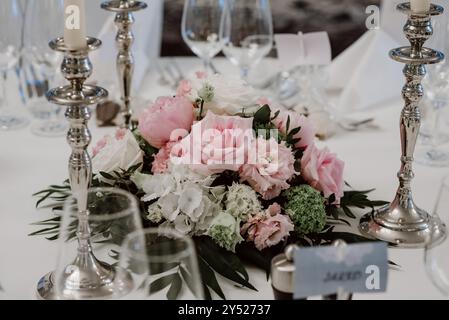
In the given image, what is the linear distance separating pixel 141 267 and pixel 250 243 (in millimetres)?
487

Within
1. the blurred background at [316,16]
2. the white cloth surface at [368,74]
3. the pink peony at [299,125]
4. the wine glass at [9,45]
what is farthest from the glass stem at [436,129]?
the blurred background at [316,16]

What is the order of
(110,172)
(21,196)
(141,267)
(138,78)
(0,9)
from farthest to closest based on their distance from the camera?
(138,78)
(0,9)
(21,196)
(110,172)
(141,267)

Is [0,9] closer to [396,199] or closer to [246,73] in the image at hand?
[246,73]

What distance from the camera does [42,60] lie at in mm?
1890

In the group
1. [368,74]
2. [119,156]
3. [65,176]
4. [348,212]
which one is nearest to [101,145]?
[119,156]

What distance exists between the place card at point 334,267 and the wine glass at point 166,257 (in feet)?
0.34

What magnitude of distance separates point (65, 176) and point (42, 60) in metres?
0.43

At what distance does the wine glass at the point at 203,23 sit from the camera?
189 centimetres

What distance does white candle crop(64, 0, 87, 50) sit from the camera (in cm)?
102

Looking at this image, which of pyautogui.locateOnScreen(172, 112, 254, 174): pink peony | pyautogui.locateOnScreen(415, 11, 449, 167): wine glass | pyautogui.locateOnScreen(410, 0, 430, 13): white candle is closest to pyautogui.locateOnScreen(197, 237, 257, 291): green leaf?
pyautogui.locateOnScreen(172, 112, 254, 174): pink peony

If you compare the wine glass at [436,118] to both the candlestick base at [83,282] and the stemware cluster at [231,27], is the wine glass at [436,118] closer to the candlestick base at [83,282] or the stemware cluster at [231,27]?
the stemware cluster at [231,27]

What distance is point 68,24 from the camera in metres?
1.02

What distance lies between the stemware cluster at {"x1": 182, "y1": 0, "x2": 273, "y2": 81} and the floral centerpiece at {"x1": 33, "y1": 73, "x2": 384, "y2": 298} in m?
0.56
